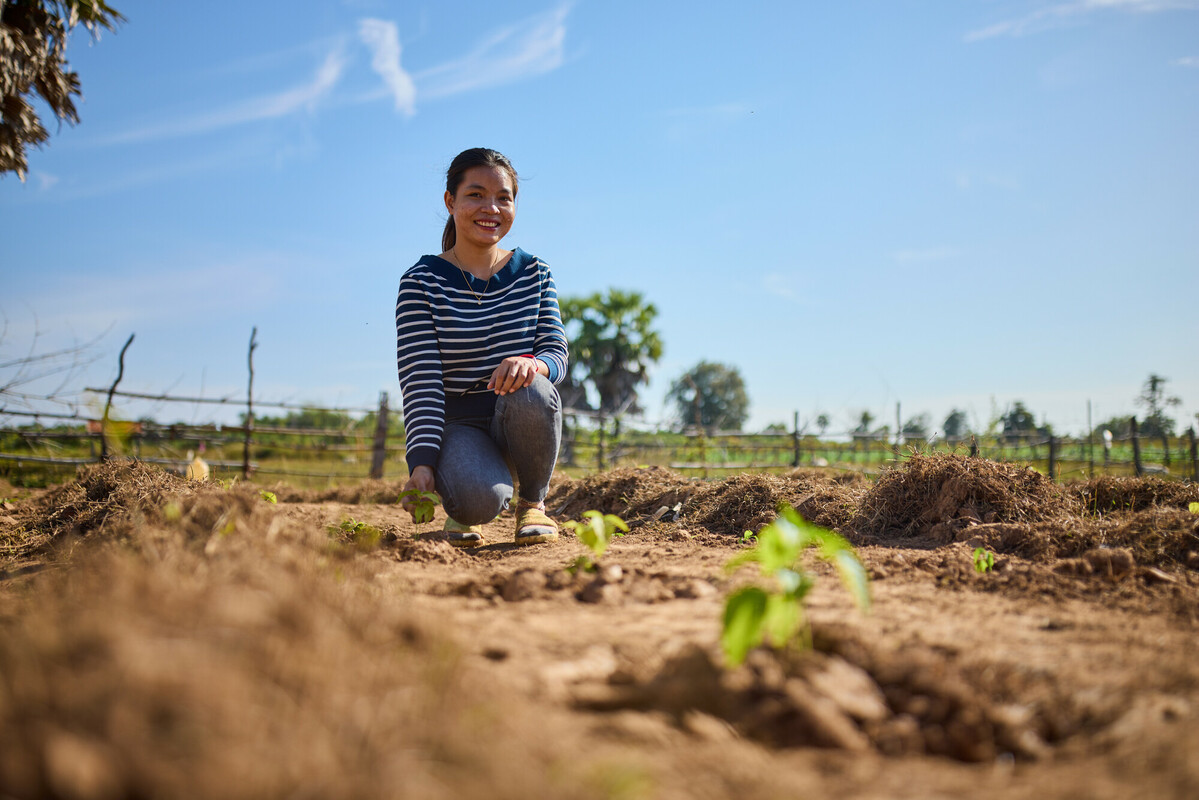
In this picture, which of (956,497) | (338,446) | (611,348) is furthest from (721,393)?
(956,497)

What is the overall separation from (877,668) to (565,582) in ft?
2.82

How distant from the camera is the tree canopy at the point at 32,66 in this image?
6953mm

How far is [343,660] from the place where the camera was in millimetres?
918

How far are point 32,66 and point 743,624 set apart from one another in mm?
9554

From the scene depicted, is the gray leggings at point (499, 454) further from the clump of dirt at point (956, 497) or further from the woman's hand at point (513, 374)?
the clump of dirt at point (956, 497)

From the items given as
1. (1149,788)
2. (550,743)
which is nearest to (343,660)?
(550,743)

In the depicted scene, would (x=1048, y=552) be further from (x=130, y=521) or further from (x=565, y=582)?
(x=130, y=521)

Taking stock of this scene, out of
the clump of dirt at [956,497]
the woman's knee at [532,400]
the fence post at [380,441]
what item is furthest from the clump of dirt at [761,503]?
the fence post at [380,441]

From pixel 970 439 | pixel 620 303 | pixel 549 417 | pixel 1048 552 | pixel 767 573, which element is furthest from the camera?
pixel 620 303

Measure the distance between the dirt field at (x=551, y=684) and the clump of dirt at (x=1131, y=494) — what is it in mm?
1741

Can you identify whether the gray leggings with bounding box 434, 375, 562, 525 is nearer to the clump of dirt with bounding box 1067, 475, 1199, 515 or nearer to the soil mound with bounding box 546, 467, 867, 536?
the soil mound with bounding box 546, 467, 867, 536

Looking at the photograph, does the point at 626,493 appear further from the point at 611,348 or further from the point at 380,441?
the point at 611,348

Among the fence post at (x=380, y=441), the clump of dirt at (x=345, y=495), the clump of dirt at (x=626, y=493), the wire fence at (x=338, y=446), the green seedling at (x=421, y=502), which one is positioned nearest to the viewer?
the green seedling at (x=421, y=502)

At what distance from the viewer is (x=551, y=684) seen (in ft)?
3.51
